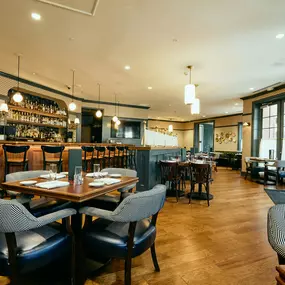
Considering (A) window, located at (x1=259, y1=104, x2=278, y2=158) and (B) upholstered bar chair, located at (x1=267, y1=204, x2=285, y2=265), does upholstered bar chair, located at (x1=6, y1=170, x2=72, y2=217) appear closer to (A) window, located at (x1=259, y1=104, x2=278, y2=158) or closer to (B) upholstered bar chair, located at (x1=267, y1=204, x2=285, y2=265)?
(B) upholstered bar chair, located at (x1=267, y1=204, x2=285, y2=265)

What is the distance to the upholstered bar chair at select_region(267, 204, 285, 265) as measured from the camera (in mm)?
996

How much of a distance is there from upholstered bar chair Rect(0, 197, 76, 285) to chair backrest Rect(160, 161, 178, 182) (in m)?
3.28

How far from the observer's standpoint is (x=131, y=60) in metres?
5.09

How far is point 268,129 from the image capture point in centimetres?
809

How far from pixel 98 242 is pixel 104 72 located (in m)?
5.28

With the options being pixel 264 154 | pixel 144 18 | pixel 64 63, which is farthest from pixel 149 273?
pixel 264 154

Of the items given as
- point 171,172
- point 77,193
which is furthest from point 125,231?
point 171,172

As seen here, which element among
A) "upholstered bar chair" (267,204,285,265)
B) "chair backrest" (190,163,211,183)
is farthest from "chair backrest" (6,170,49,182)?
"chair backrest" (190,163,211,183)

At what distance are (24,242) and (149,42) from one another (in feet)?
12.9

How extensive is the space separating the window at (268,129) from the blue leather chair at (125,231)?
7.63 meters

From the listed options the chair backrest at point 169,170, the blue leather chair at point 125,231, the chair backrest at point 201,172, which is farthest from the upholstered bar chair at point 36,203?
the chair backrest at point 201,172

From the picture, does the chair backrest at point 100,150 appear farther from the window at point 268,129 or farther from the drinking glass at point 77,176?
the window at point 268,129

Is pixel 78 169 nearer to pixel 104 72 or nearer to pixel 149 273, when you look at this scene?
pixel 149 273

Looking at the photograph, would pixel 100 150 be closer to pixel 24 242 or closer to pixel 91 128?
pixel 24 242
